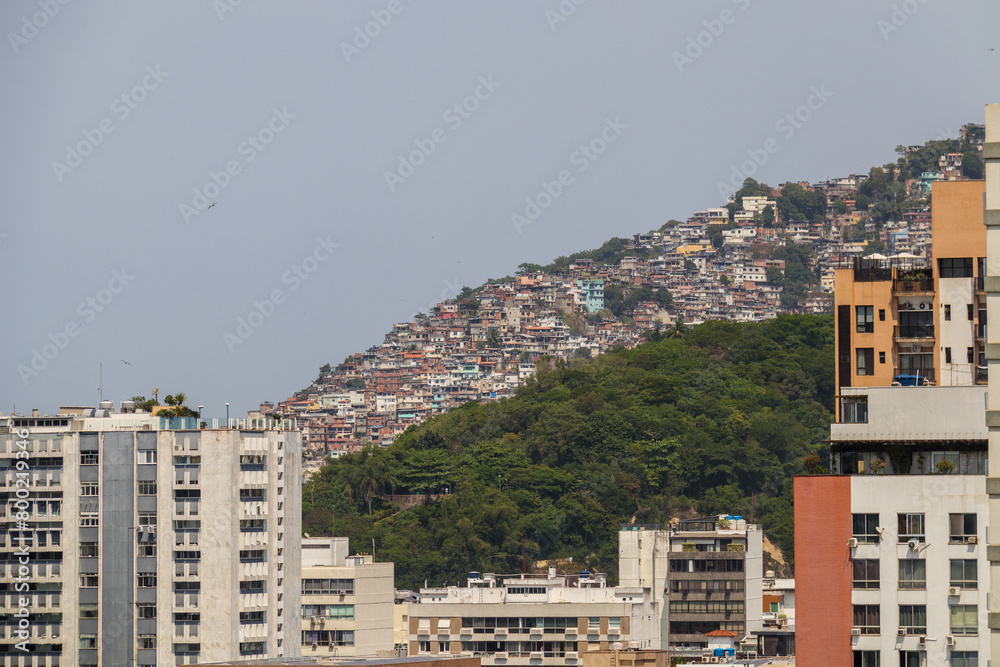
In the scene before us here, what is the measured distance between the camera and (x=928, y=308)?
57.4m

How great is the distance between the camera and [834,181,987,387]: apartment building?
178 ft

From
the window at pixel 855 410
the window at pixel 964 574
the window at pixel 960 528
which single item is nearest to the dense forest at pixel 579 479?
the window at pixel 855 410

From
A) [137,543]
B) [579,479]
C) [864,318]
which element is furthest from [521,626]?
[579,479]

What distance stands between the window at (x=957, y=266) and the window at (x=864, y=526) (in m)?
18.1

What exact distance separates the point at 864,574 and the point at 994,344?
1264 centimetres

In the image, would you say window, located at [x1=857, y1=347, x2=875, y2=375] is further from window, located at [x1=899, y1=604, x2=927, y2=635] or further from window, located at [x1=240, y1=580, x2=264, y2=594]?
window, located at [x1=240, y1=580, x2=264, y2=594]

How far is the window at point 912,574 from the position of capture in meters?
38.3

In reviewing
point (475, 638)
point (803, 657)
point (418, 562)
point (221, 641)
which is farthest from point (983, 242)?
point (418, 562)

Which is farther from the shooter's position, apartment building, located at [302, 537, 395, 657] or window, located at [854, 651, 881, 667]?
apartment building, located at [302, 537, 395, 657]

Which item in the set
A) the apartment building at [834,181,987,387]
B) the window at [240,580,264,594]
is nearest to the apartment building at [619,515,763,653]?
the window at [240,580,264,594]

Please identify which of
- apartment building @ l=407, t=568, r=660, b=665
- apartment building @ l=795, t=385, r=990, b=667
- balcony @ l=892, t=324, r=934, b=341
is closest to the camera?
apartment building @ l=795, t=385, r=990, b=667

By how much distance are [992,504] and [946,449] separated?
42.1 feet

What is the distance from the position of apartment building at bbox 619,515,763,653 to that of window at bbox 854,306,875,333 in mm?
46669

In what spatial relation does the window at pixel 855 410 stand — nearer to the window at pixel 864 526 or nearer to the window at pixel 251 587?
the window at pixel 864 526
